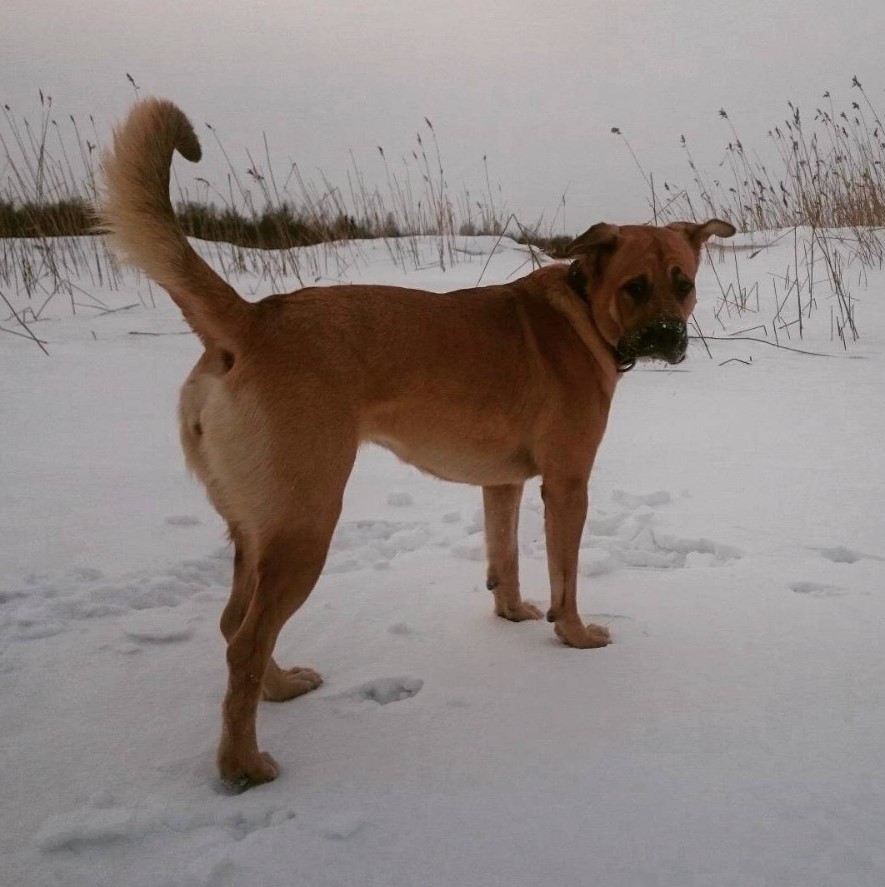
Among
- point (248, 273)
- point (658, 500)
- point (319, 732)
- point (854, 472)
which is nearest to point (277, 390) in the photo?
point (319, 732)

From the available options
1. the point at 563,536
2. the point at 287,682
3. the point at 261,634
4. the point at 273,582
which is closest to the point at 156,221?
the point at 273,582

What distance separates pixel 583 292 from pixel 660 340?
1.18ft

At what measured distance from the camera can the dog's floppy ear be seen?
93.3 inches

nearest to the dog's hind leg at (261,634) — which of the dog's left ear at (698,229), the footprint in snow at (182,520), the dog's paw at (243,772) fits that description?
the dog's paw at (243,772)

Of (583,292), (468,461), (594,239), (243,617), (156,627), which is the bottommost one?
(156,627)

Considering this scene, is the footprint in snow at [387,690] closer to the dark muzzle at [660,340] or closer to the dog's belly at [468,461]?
the dog's belly at [468,461]

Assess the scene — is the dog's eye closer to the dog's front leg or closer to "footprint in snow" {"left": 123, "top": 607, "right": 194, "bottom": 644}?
the dog's front leg

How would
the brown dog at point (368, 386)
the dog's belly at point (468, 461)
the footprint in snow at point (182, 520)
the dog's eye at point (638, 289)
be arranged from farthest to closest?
the footprint in snow at point (182, 520) < the dog's eye at point (638, 289) < the dog's belly at point (468, 461) < the brown dog at point (368, 386)

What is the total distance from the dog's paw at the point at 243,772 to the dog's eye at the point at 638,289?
1702 mm

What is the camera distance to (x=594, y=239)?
2389 mm

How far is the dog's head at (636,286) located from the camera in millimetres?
2275

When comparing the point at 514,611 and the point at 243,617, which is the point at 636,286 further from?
the point at 243,617

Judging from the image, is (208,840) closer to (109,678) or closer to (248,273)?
(109,678)

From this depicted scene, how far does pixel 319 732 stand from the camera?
1.75 metres
